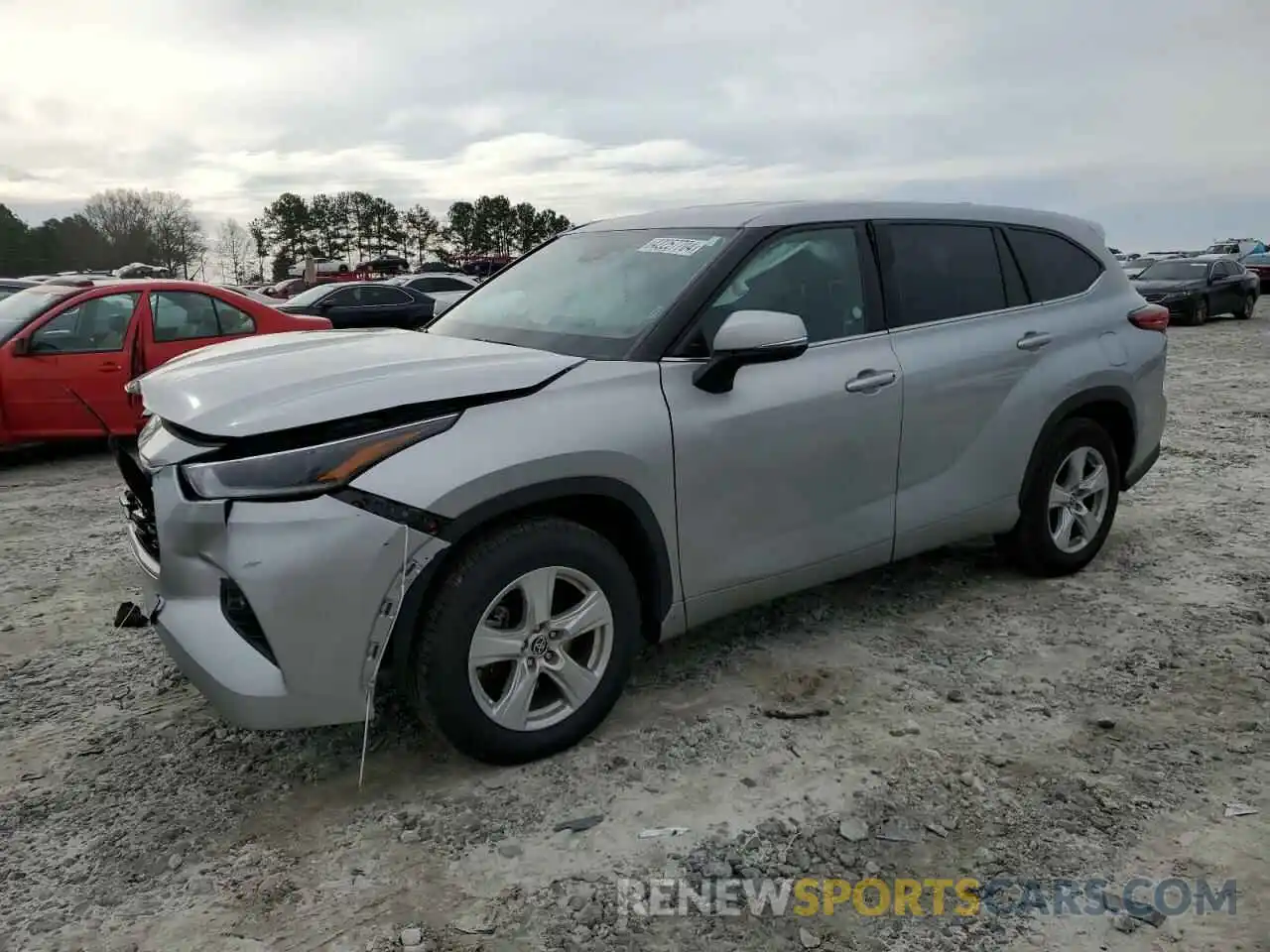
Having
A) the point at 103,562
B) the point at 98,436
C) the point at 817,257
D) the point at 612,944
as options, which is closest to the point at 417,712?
the point at 612,944

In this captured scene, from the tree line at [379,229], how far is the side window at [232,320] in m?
84.8

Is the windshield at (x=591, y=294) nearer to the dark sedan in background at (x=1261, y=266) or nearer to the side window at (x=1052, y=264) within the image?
the side window at (x=1052, y=264)

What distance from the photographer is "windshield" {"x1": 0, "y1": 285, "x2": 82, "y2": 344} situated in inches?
296

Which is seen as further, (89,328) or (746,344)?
(89,328)

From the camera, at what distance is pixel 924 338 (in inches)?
154

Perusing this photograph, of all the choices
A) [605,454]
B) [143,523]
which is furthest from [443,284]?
[605,454]

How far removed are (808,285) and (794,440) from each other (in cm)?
66

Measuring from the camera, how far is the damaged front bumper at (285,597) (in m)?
2.54

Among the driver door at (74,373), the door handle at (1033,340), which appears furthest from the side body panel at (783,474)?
the driver door at (74,373)

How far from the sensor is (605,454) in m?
2.97

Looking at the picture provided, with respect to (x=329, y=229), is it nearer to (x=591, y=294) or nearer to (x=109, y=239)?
(x=109, y=239)

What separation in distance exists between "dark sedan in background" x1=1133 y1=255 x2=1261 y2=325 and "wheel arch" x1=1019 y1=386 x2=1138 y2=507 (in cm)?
1777

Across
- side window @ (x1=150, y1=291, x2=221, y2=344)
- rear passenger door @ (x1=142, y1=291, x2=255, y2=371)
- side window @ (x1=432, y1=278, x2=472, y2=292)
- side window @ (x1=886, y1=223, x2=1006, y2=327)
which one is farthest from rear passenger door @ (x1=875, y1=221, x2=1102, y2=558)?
side window @ (x1=432, y1=278, x2=472, y2=292)

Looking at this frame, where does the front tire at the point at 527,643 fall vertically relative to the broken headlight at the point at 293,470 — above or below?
below
